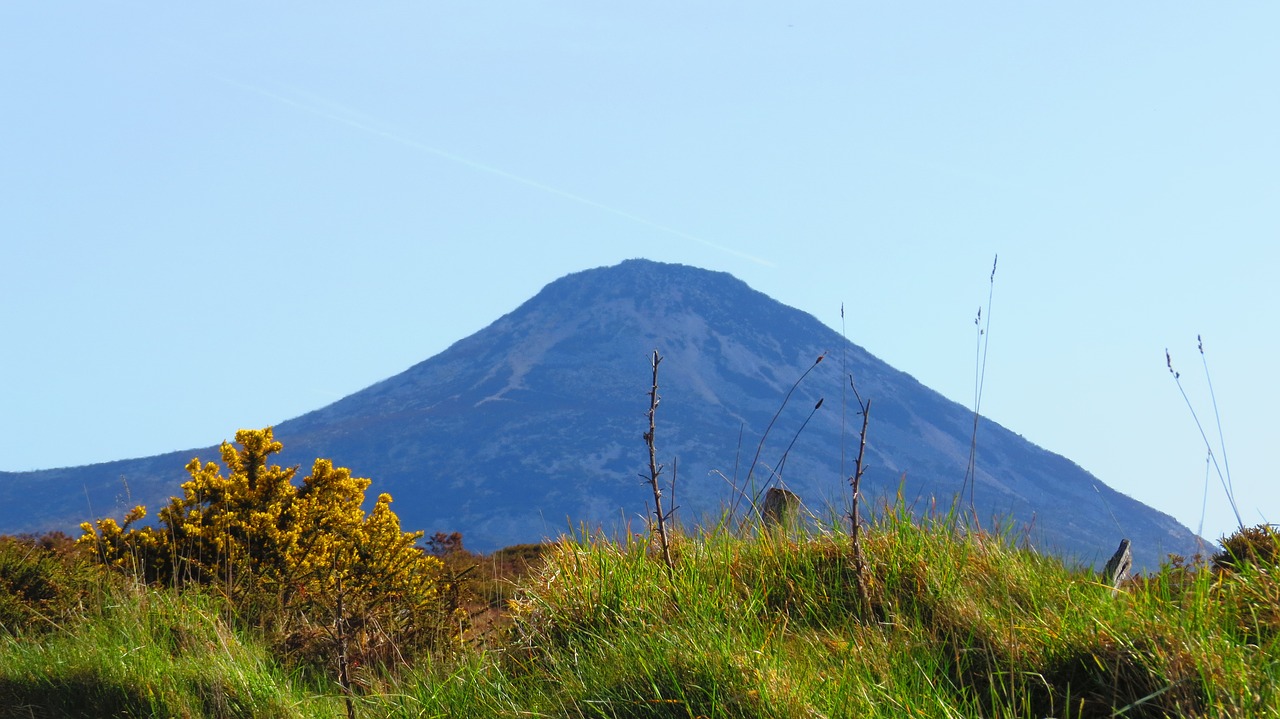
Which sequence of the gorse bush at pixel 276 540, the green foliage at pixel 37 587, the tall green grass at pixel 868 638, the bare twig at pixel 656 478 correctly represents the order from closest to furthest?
the tall green grass at pixel 868 638
the bare twig at pixel 656 478
the green foliage at pixel 37 587
the gorse bush at pixel 276 540

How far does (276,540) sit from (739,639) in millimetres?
8060

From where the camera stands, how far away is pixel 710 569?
5.60 m

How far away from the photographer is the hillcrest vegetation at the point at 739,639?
3.94 metres

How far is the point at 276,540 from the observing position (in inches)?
442

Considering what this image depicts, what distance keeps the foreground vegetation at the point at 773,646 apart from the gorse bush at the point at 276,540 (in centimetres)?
202

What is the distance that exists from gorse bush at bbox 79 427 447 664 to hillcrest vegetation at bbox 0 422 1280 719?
30.4 inches

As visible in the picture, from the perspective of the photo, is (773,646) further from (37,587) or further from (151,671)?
(37,587)

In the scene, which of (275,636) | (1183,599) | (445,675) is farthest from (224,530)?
(1183,599)

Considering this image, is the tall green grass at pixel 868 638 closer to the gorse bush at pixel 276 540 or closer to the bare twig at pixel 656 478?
the bare twig at pixel 656 478

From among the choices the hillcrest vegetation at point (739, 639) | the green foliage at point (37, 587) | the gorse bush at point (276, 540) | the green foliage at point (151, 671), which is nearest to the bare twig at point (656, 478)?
the hillcrest vegetation at point (739, 639)

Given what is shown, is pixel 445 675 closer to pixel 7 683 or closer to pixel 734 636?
pixel 734 636

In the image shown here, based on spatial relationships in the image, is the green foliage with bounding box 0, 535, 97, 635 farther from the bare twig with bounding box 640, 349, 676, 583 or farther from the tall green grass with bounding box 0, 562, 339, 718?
the bare twig with bounding box 640, 349, 676, 583

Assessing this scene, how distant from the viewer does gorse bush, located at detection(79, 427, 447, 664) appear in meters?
9.46

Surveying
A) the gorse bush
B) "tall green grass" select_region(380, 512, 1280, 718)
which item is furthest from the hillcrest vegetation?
the gorse bush
